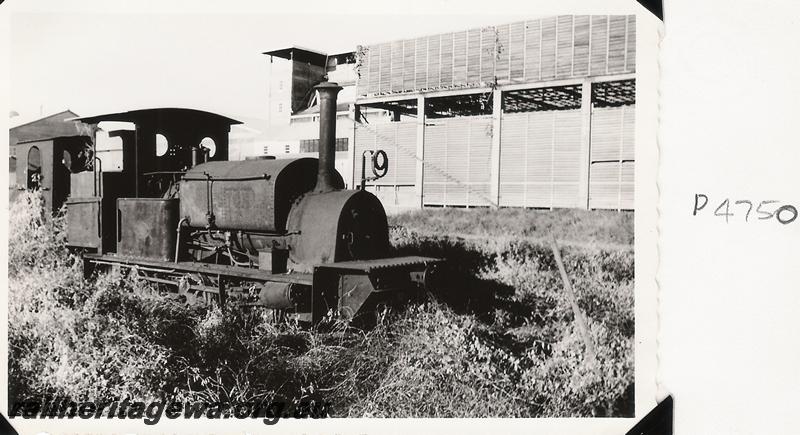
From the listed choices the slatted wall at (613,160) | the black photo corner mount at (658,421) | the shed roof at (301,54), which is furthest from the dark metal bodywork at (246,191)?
the black photo corner mount at (658,421)

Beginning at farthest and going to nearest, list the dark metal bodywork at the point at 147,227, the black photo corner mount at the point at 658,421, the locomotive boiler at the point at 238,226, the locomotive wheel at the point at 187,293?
the dark metal bodywork at the point at 147,227 → the locomotive wheel at the point at 187,293 → the locomotive boiler at the point at 238,226 → the black photo corner mount at the point at 658,421

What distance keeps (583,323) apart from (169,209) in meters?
3.04

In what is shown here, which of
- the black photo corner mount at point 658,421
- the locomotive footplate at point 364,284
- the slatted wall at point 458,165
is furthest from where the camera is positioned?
the slatted wall at point 458,165

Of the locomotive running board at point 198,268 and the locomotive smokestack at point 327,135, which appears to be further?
the locomotive smokestack at point 327,135

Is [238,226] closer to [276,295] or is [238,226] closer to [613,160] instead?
[276,295]

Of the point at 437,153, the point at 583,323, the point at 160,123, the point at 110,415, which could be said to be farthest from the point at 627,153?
the point at 160,123

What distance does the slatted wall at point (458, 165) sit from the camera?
12.6ft

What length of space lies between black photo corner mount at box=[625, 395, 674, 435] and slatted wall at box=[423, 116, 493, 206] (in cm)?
162

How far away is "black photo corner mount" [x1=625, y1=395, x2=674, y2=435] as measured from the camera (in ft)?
9.34

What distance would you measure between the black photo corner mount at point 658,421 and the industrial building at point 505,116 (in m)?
1.03

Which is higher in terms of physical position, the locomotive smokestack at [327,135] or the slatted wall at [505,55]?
the slatted wall at [505,55]

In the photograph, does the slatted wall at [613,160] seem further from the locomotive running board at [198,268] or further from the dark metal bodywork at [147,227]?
the dark metal bodywork at [147,227]

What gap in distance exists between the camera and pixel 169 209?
4.21m

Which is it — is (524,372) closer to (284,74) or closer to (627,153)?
(627,153)
